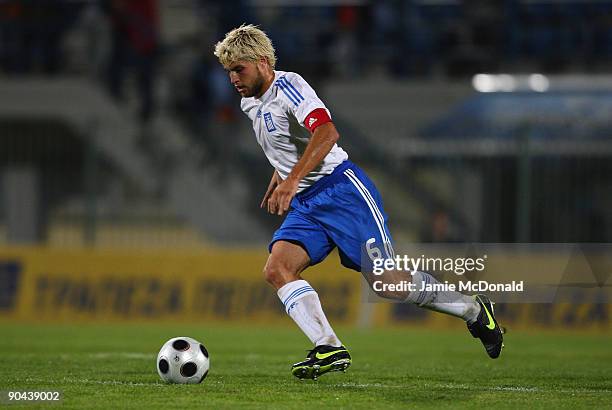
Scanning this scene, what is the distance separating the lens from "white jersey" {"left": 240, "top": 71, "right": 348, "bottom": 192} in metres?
7.80

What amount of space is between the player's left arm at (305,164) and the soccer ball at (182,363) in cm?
105

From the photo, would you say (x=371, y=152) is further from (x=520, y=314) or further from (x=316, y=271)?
(x=520, y=314)

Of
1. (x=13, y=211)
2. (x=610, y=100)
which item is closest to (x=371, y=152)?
(x=610, y=100)

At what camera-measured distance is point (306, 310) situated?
7715mm

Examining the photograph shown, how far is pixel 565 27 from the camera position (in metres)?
21.7

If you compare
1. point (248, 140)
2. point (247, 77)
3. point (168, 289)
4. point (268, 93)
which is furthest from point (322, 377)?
point (248, 140)

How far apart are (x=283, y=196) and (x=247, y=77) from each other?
0.91m

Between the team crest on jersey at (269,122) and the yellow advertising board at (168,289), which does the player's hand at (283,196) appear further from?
the yellow advertising board at (168,289)

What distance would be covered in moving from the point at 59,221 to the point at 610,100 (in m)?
9.49

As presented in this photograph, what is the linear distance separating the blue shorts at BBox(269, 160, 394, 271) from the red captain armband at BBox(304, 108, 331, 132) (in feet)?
1.70

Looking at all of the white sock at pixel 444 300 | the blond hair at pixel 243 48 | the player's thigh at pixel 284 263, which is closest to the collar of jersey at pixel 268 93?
the blond hair at pixel 243 48

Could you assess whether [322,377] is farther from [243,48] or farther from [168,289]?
[168,289]

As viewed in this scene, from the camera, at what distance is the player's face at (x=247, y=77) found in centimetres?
774

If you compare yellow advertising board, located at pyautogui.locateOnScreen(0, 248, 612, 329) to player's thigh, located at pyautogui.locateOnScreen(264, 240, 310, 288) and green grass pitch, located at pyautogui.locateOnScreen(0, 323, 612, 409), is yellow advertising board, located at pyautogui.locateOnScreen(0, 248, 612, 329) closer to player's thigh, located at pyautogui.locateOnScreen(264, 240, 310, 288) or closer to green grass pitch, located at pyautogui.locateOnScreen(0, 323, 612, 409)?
green grass pitch, located at pyautogui.locateOnScreen(0, 323, 612, 409)
